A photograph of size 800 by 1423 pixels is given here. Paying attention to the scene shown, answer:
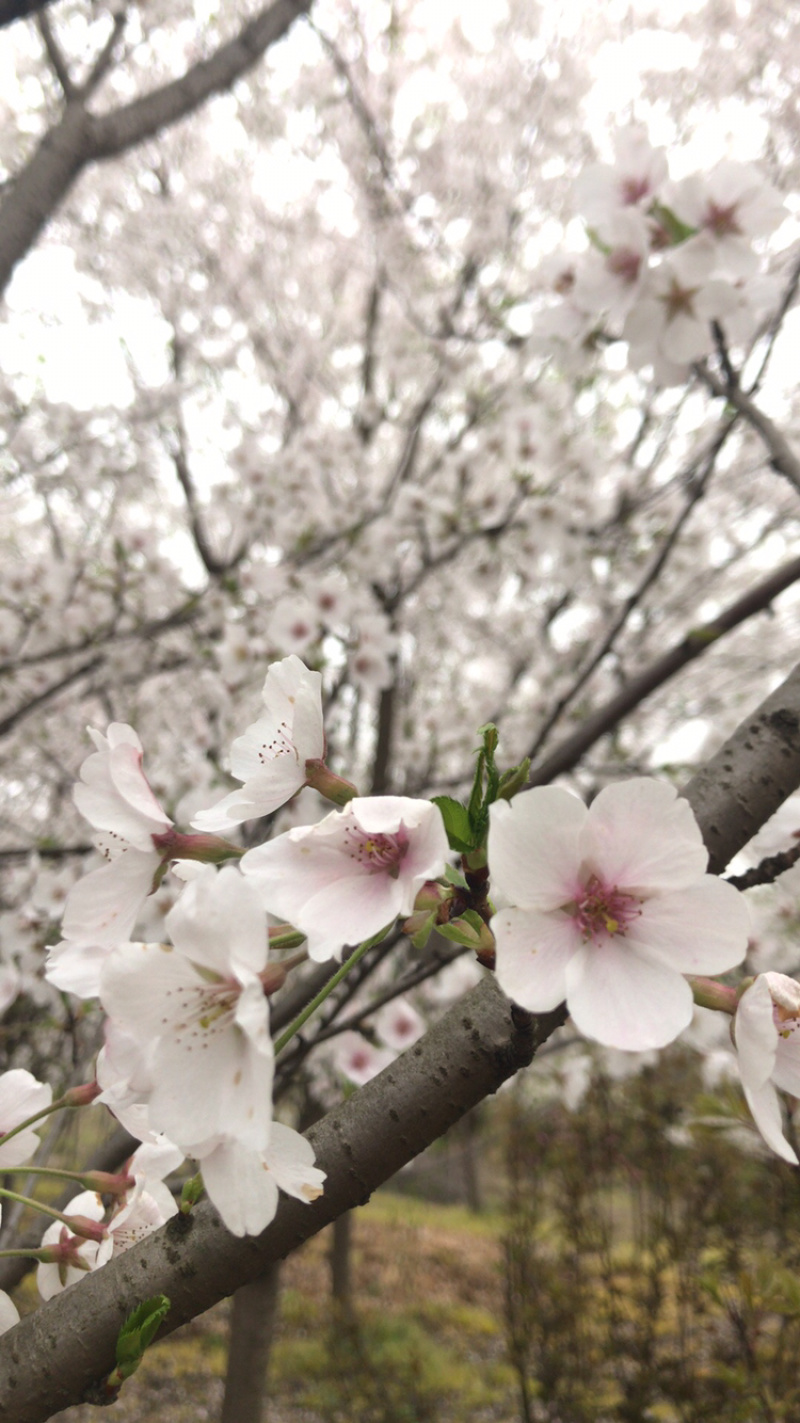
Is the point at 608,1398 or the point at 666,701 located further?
the point at 666,701

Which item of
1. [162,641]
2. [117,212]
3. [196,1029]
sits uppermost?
[117,212]

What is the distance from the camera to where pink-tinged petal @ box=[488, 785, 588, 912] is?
57cm

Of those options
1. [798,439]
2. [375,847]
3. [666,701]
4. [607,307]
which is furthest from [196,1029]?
[666,701]

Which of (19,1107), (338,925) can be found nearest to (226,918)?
(338,925)

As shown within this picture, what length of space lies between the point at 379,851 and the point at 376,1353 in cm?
641

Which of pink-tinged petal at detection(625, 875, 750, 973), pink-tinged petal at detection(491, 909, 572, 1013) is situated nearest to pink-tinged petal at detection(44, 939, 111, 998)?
pink-tinged petal at detection(491, 909, 572, 1013)

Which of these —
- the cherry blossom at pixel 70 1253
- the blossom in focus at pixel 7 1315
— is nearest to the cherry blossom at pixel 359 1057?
the cherry blossom at pixel 70 1253

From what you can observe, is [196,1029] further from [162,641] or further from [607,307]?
[162,641]

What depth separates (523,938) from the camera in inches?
23.6

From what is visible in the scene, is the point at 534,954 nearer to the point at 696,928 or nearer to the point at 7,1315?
the point at 696,928

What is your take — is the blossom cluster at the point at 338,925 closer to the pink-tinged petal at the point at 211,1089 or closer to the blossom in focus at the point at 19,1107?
the pink-tinged petal at the point at 211,1089

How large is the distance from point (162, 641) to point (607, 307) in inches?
140

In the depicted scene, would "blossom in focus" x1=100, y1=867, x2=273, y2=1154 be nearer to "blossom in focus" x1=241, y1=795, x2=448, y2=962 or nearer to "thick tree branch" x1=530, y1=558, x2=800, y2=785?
"blossom in focus" x1=241, y1=795, x2=448, y2=962

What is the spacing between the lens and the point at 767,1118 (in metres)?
0.60
